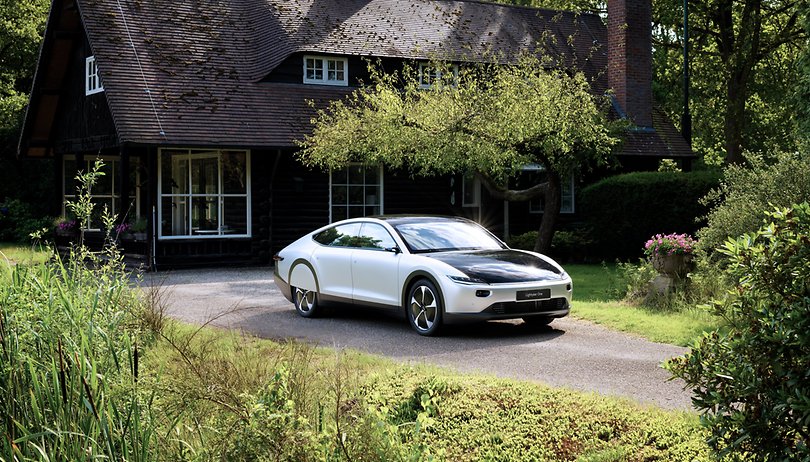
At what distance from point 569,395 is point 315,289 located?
689 cm

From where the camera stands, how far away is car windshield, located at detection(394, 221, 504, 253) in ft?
42.1

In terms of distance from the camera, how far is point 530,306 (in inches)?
469

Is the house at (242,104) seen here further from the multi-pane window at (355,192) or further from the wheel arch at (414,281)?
the wheel arch at (414,281)

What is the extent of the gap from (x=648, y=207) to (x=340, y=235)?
37.8ft

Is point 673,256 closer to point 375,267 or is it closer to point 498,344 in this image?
point 498,344

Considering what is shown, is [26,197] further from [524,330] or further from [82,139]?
[524,330]

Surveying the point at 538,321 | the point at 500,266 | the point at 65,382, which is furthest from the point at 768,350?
the point at 538,321

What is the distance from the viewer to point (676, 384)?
8.94 meters

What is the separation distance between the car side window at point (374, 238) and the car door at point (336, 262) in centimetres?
16

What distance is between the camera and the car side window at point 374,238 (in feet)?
42.8

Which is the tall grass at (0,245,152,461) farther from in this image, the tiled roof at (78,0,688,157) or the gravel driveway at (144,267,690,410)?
the tiled roof at (78,0,688,157)

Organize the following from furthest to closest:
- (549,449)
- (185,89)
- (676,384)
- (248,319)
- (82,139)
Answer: (82,139) → (185,89) → (248,319) → (676,384) → (549,449)

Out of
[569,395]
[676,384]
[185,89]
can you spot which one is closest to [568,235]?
[185,89]

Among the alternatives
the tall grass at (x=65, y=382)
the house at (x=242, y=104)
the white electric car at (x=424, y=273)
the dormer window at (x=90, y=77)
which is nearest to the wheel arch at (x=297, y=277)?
the white electric car at (x=424, y=273)
